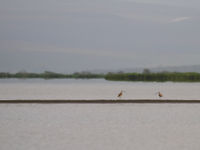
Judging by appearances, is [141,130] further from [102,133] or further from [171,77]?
[171,77]

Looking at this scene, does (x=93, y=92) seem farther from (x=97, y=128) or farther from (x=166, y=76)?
(x=166, y=76)

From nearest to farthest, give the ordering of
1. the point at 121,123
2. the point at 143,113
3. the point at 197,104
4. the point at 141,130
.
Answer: the point at 141,130
the point at 121,123
the point at 143,113
the point at 197,104

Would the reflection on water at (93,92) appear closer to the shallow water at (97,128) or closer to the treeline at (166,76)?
the shallow water at (97,128)

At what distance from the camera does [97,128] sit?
6.11 metres

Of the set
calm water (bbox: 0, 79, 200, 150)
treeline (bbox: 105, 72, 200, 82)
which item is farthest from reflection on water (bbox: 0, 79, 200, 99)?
treeline (bbox: 105, 72, 200, 82)

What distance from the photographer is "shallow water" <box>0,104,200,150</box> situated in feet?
15.6

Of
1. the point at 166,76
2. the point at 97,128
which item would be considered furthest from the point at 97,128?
the point at 166,76

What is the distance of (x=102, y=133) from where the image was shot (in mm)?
5598

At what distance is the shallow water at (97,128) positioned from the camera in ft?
15.6

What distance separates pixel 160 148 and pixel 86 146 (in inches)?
37.9

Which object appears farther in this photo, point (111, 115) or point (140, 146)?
point (111, 115)

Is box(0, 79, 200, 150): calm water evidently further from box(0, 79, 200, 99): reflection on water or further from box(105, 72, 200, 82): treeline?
box(105, 72, 200, 82): treeline

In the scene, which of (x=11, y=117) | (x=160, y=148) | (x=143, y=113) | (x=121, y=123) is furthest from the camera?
(x=143, y=113)

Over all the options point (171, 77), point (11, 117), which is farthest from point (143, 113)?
point (171, 77)
